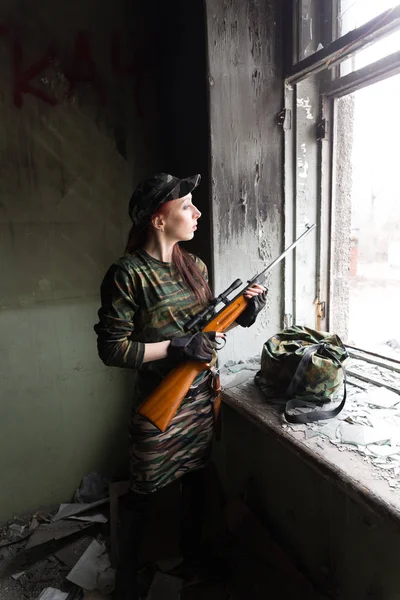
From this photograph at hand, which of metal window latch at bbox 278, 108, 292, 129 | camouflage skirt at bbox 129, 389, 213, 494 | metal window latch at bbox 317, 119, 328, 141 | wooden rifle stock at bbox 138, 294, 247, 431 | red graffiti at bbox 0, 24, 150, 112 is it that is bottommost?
camouflage skirt at bbox 129, 389, 213, 494

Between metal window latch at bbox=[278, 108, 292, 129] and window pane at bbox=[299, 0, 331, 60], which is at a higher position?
window pane at bbox=[299, 0, 331, 60]

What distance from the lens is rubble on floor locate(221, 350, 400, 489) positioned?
1.12 meters

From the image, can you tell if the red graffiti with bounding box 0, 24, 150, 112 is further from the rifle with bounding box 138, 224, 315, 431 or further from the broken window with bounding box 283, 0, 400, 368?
the rifle with bounding box 138, 224, 315, 431

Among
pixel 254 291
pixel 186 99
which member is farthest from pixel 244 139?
pixel 254 291

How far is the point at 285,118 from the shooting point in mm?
1728

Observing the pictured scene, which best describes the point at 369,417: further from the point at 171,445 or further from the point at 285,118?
the point at 285,118

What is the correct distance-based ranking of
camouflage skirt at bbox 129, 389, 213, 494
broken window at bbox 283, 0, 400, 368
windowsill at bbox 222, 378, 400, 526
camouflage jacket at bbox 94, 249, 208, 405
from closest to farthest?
windowsill at bbox 222, 378, 400, 526
camouflage jacket at bbox 94, 249, 208, 405
camouflage skirt at bbox 129, 389, 213, 494
broken window at bbox 283, 0, 400, 368

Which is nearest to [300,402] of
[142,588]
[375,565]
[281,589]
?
[375,565]

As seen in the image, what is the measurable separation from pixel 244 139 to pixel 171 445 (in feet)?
4.22

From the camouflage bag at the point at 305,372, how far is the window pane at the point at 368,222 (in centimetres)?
39

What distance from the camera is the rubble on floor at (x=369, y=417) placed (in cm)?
112

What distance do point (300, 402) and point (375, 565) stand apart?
50 cm

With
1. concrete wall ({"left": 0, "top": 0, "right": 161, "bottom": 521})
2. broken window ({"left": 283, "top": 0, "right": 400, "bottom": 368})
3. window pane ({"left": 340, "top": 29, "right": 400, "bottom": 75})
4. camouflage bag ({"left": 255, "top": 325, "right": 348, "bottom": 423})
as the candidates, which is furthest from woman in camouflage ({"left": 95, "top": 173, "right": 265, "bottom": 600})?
window pane ({"left": 340, "top": 29, "right": 400, "bottom": 75})

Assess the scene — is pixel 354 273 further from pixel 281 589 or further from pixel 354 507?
pixel 281 589
